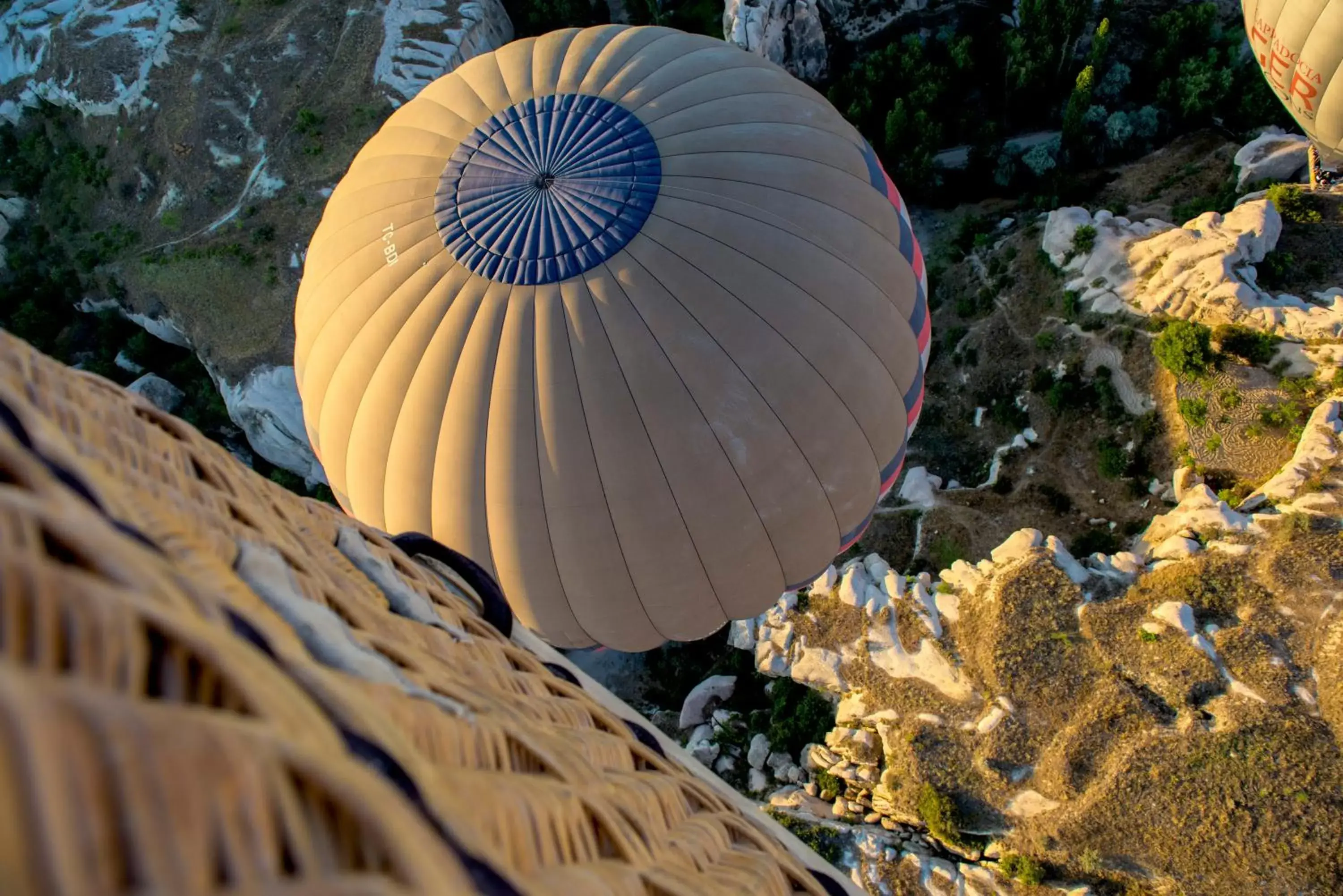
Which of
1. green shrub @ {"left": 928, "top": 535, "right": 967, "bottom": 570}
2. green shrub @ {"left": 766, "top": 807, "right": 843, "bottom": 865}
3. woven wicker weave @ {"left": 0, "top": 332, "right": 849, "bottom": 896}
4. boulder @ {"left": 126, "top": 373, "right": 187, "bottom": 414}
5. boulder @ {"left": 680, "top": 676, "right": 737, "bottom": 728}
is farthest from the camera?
boulder @ {"left": 126, "top": 373, "right": 187, "bottom": 414}

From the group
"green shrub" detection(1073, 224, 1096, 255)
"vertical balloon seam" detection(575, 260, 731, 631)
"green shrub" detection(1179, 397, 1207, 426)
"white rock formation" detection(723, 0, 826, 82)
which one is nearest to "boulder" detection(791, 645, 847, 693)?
"vertical balloon seam" detection(575, 260, 731, 631)

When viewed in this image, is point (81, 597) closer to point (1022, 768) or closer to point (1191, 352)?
point (1022, 768)

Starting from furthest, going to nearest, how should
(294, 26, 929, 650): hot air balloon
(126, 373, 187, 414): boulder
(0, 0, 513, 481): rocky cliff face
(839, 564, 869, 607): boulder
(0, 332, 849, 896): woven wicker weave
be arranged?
(126, 373, 187, 414): boulder < (0, 0, 513, 481): rocky cliff face < (839, 564, 869, 607): boulder < (294, 26, 929, 650): hot air balloon < (0, 332, 849, 896): woven wicker weave

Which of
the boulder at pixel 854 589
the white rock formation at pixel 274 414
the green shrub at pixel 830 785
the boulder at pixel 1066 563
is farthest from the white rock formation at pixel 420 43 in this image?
the green shrub at pixel 830 785

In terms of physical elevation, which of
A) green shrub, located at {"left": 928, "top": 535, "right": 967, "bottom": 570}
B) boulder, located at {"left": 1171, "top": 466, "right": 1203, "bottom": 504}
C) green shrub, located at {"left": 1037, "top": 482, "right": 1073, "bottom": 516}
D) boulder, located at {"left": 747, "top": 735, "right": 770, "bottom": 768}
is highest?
boulder, located at {"left": 1171, "top": 466, "right": 1203, "bottom": 504}

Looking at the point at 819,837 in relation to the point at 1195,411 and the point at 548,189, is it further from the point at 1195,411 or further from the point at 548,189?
the point at 548,189

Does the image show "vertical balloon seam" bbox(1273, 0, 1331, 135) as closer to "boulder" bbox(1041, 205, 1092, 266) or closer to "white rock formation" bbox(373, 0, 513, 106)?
"boulder" bbox(1041, 205, 1092, 266)

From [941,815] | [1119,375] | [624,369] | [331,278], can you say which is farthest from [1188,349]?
[331,278]
